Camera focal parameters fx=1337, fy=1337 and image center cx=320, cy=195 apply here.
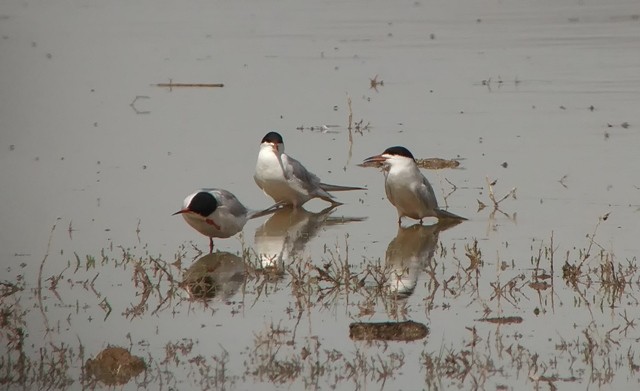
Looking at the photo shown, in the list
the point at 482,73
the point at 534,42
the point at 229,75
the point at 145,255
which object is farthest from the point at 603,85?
the point at 145,255


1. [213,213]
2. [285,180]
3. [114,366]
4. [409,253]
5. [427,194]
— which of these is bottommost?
[114,366]

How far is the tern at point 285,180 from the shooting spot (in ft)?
41.1

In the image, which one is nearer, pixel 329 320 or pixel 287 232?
pixel 329 320

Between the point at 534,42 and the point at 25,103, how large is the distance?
8265 millimetres

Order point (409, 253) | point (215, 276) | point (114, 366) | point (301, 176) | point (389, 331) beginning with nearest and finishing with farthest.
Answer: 1. point (114, 366)
2. point (389, 331)
3. point (215, 276)
4. point (409, 253)
5. point (301, 176)

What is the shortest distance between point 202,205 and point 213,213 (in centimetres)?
11

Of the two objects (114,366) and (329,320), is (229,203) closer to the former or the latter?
(329,320)

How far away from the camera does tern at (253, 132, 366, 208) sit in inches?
493

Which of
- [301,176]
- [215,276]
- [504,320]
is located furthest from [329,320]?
[301,176]

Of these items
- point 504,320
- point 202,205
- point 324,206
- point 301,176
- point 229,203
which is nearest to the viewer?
point 504,320

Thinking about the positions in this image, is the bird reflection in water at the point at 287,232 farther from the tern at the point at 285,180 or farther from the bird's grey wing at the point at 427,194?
the bird's grey wing at the point at 427,194

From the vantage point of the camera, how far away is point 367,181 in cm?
1341

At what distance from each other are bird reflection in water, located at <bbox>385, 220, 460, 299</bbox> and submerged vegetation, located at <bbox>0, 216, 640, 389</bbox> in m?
0.03

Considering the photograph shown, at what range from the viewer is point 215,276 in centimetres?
977
